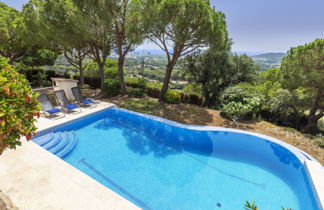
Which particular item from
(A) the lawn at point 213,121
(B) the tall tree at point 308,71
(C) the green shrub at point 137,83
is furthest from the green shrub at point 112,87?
(B) the tall tree at point 308,71

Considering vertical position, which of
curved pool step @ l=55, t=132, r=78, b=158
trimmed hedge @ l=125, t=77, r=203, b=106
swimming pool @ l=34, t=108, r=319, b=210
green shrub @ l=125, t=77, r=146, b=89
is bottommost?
swimming pool @ l=34, t=108, r=319, b=210

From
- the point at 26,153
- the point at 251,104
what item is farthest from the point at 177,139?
the point at 26,153

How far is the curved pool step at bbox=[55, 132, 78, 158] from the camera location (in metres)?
5.69

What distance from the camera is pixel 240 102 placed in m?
8.66

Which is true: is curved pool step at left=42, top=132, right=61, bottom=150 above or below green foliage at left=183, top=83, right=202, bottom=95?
below

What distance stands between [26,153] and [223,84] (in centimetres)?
1283

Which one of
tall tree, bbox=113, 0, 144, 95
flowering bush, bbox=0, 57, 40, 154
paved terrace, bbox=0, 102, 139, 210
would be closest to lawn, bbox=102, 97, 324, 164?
tall tree, bbox=113, 0, 144, 95

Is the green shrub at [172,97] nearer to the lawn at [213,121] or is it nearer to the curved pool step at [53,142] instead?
the lawn at [213,121]

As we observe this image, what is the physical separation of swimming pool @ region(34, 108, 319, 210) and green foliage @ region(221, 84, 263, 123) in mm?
1419

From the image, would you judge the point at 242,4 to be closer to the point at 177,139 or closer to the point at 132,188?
the point at 177,139

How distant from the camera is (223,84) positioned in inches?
512

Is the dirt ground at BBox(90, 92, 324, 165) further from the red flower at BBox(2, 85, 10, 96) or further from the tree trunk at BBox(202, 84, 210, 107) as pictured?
the red flower at BBox(2, 85, 10, 96)

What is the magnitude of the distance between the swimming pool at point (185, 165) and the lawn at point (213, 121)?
2.92 feet

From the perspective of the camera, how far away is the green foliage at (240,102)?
8.34m
